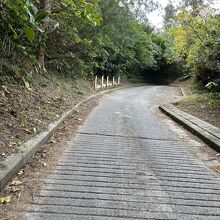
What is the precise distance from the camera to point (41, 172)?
4441mm

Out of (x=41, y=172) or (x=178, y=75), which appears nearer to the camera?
(x=41, y=172)

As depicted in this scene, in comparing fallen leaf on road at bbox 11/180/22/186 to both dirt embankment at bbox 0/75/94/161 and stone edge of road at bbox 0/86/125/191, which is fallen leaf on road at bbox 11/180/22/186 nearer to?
stone edge of road at bbox 0/86/125/191

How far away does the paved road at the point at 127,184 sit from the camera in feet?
10.9

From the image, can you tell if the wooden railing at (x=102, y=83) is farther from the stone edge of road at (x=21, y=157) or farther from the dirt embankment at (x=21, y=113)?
the stone edge of road at (x=21, y=157)

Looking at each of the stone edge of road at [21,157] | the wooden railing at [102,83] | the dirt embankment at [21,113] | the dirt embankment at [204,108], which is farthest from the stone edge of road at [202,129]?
the wooden railing at [102,83]

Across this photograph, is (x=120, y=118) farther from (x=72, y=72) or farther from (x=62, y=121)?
(x=72, y=72)

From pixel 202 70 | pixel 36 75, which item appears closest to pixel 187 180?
pixel 36 75

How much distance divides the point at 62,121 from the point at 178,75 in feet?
117

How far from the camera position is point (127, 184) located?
4.12 metres

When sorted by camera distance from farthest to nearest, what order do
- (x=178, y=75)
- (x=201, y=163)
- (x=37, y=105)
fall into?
(x=178, y=75) < (x=37, y=105) < (x=201, y=163)

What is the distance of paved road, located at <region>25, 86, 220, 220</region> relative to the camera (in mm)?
3330

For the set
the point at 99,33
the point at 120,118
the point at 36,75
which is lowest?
the point at 120,118

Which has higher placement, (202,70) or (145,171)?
(202,70)

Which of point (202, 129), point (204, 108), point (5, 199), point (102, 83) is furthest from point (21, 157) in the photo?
point (102, 83)
